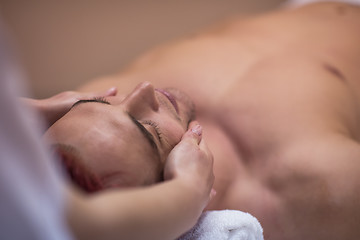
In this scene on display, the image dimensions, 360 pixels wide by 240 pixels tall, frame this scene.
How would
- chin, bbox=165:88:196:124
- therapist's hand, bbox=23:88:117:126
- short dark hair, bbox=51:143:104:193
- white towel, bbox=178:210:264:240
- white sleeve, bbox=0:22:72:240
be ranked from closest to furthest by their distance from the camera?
white sleeve, bbox=0:22:72:240, short dark hair, bbox=51:143:104:193, white towel, bbox=178:210:264:240, therapist's hand, bbox=23:88:117:126, chin, bbox=165:88:196:124

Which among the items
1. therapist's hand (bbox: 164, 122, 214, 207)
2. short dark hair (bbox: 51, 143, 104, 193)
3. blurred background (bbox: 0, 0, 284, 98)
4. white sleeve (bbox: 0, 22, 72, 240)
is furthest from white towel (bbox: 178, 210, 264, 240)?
blurred background (bbox: 0, 0, 284, 98)

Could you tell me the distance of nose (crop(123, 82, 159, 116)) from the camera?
0.77 m

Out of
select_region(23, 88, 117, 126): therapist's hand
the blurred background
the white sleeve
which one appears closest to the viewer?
the white sleeve

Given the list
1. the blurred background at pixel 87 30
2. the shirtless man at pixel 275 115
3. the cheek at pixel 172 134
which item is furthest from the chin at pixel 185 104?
the blurred background at pixel 87 30

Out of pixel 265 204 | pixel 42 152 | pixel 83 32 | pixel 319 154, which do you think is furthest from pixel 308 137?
pixel 83 32

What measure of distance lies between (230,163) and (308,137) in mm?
202

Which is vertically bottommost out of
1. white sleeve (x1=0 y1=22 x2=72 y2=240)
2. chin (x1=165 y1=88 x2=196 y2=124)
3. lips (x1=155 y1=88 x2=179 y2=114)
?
chin (x1=165 y1=88 x2=196 y2=124)

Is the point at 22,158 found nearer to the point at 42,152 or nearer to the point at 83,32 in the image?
the point at 42,152

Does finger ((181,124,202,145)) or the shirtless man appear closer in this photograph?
finger ((181,124,202,145))

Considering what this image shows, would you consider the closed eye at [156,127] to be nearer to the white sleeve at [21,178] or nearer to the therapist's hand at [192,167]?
the therapist's hand at [192,167]

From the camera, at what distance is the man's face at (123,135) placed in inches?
24.5

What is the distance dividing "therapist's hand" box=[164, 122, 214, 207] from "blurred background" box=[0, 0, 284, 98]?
126cm

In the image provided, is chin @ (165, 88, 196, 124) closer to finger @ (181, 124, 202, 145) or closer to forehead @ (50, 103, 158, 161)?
finger @ (181, 124, 202, 145)

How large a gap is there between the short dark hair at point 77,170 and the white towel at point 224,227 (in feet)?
0.71
